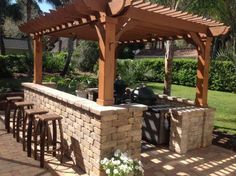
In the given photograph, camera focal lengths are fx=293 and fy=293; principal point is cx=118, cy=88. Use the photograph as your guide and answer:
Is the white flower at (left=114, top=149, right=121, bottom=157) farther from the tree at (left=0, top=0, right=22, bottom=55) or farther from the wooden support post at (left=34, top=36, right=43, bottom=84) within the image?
the tree at (left=0, top=0, right=22, bottom=55)

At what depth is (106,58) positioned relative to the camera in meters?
5.41

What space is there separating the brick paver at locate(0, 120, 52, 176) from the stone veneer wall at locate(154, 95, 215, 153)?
10.4 feet

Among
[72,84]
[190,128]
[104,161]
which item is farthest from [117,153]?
[72,84]

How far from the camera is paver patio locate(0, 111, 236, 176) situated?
572cm

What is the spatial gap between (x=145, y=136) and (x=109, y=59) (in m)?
3.31

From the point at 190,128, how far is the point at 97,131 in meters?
2.94

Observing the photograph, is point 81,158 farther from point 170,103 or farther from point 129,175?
point 170,103

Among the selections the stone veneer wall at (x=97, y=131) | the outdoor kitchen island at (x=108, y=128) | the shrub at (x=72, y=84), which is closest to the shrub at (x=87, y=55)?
the shrub at (x=72, y=84)

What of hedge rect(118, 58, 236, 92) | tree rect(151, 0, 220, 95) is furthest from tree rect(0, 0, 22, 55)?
tree rect(151, 0, 220, 95)

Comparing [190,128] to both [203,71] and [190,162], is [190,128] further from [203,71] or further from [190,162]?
[203,71]

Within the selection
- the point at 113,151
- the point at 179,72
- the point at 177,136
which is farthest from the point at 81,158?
the point at 179,72

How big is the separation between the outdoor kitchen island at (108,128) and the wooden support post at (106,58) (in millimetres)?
251

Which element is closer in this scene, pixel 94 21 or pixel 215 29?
pixel 94 21

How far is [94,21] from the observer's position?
19.1 ft
